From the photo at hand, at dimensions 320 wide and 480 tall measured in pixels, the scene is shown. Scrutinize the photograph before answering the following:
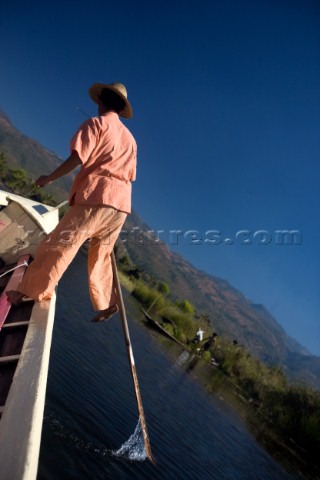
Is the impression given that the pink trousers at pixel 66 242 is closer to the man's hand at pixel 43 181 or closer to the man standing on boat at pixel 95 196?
the man standing on boat at pixel 95 196

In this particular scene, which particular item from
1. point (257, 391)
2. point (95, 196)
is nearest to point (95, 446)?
point (95, 196)

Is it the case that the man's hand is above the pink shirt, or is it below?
below

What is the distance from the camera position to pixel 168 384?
9.38 meters

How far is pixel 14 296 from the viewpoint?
342 cm

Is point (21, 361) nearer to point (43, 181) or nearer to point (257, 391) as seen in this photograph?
point (43, 181)

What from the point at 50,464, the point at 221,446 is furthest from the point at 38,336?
the point at 221,446

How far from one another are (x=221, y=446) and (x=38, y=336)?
19.6 ft

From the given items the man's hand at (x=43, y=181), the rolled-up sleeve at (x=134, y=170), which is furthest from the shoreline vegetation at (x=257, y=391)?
the man's hand at (x=43, y=181)

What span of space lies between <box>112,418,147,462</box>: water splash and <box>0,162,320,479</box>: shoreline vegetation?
3.33 meters

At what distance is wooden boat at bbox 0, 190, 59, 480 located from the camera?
5.14 feet

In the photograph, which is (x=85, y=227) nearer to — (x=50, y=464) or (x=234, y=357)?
(x=50, y=464)

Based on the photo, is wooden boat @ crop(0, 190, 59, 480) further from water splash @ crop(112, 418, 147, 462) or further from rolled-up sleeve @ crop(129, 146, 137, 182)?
water splash @ crop(112, 418, 147, 462)

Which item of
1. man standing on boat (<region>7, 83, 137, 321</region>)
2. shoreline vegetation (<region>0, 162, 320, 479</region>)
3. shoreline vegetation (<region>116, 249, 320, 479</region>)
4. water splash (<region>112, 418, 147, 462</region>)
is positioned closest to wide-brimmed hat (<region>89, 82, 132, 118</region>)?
man standing on boat (<region>7, 83, 137, 321</region>)

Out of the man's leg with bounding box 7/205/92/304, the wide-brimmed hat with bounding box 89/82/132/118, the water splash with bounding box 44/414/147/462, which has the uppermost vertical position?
the wide-brimmed hat with bounding box 89/82/132/118
